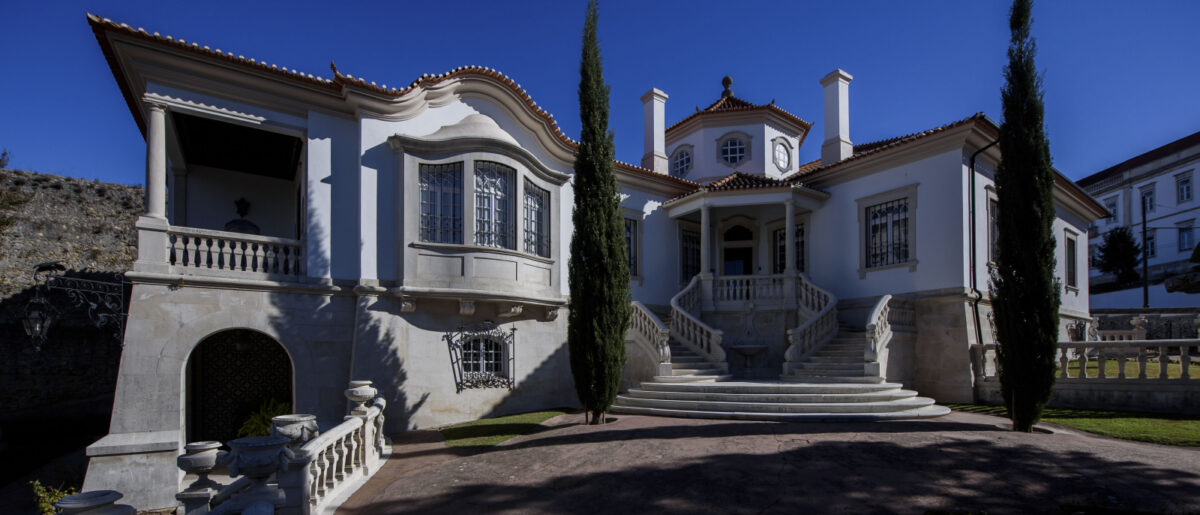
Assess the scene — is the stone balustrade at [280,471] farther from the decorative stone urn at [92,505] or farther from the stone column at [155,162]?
the stone column at [155,162]

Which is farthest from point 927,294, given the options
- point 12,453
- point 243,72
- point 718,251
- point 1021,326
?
point 12,453

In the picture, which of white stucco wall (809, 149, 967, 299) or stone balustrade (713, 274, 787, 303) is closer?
white stucco wall (809, 149, 967, 299)

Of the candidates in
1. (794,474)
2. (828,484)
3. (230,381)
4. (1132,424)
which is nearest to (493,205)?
(230,381)

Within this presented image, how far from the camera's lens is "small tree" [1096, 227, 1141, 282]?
109ft

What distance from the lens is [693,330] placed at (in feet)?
47.8

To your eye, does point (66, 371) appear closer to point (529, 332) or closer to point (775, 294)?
point (529, 332)

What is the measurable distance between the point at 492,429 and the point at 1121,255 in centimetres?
3816

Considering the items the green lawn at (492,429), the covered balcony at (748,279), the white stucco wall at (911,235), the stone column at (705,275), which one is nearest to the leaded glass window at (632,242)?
the covered balcony at (748,279)

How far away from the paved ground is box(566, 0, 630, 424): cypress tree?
4.49 feet

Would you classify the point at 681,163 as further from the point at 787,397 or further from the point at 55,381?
the point at 55,381

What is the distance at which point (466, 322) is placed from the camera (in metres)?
12.2

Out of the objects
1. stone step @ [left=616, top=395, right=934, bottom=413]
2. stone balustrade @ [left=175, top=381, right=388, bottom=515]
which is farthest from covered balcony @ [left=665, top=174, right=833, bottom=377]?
stone balustrade @ [left=175, top=381, right=388, bottom=515]

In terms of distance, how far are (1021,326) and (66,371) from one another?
2187 cm

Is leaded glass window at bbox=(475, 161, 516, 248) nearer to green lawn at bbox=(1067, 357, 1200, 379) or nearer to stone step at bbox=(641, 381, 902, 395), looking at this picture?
stone step at bbox=(641, 381, 902, 395)
